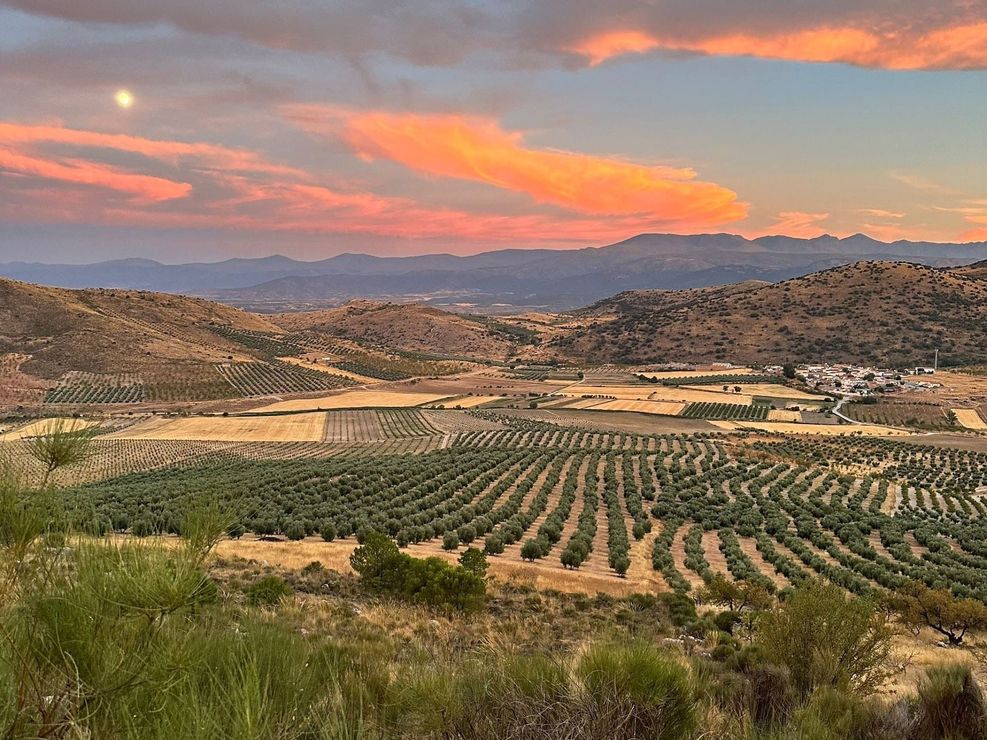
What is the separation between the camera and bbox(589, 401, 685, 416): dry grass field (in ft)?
308

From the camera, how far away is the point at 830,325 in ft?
482

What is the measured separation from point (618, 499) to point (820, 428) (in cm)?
5519

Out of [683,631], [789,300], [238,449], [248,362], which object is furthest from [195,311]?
[683,631]

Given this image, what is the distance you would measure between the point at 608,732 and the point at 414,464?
4409cm

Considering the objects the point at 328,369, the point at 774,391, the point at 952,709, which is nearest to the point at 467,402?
the point at 328,369

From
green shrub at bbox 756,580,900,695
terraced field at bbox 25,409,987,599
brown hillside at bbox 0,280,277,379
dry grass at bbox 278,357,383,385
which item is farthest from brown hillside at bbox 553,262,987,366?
green shrub at bbox 756,580,900,695

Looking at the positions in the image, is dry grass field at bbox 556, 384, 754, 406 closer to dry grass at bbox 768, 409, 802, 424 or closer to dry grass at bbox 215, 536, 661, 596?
dry grass at bbox 768, 409, 802, 424

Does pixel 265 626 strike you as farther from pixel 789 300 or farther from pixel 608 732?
pixel 789 300

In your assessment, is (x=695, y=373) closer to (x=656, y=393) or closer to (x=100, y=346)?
(x=656, y=393)

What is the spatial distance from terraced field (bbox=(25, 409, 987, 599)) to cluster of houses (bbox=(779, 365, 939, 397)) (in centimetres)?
4257

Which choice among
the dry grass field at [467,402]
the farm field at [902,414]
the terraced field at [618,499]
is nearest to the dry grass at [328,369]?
the dry grass field at [467,402]

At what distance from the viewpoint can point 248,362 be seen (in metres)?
132

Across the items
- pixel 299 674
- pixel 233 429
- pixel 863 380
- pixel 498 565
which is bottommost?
pixel 233 429

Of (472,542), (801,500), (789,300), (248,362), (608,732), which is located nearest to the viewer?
(608,732)
